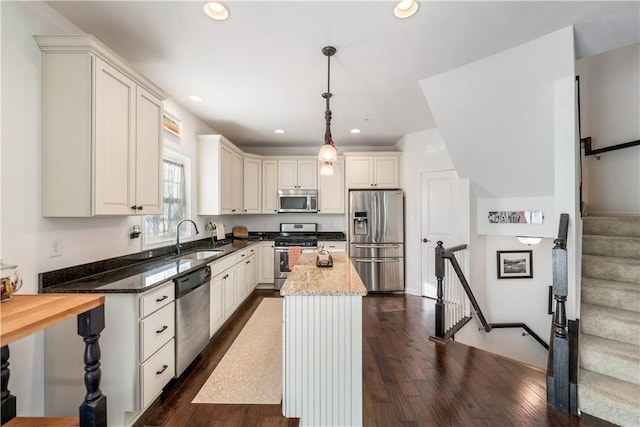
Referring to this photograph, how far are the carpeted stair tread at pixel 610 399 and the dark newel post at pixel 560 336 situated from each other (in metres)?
0.10

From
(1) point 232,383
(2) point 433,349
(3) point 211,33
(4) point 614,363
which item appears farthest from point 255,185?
(4) point 614,363

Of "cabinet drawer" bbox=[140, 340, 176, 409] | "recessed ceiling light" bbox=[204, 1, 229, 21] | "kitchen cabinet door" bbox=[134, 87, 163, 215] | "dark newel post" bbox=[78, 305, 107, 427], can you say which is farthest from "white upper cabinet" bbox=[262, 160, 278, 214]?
"dark newel post" bbox=[78, 305, 107, 427]

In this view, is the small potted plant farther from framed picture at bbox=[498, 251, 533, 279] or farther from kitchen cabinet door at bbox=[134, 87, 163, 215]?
framed picture at bbox=[498, 251, 533, 279]

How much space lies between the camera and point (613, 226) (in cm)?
268

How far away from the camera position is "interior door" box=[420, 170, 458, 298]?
13.4ft

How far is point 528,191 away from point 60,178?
4285mm

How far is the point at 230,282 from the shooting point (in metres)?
3.34

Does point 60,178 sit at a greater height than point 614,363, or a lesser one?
greater

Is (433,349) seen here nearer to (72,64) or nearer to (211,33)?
(211,33)

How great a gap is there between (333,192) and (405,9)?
11.3ft

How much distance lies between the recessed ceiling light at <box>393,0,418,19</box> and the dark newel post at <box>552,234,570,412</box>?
197 centimetres

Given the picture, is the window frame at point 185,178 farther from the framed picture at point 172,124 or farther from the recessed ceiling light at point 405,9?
the recessed ceiling light at point 405,9

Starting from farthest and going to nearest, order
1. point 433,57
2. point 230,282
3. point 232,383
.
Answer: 1. point 230,282
2. point 433,57
3. point 232,383

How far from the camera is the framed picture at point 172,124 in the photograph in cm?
298
